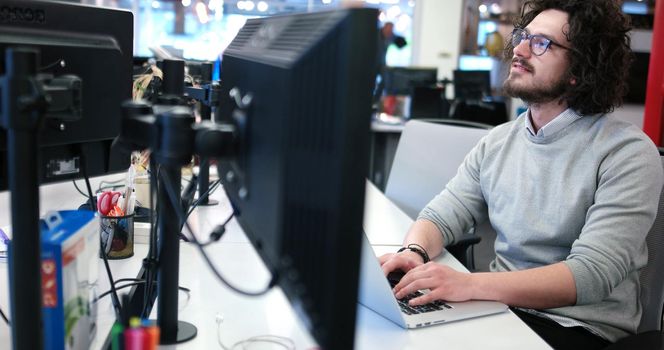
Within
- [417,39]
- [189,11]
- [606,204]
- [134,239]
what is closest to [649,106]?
[606,204]

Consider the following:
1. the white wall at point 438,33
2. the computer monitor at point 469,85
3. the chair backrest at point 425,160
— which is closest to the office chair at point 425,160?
the chair backrest at point 425,160

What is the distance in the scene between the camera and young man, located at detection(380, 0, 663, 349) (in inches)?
54.3

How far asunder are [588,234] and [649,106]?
84.7 inches

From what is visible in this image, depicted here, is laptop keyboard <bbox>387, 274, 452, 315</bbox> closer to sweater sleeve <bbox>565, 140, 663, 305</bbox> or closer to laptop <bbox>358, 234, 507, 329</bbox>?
laptop <bbox>358, 234, 507, 329</bbox>

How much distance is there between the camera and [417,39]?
866 centimetres

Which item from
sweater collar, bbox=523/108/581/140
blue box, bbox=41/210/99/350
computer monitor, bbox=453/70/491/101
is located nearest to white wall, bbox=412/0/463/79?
computer monitor, bbox=453/70/491/101

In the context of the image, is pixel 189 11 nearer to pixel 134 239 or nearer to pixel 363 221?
pixel 134 239

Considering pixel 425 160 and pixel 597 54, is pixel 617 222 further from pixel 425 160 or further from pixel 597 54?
pixel 425 160

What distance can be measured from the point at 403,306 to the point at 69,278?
24.9 inches

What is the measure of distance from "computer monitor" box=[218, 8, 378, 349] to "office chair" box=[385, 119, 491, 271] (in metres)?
1.64

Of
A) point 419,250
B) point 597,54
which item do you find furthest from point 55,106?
point 597,54

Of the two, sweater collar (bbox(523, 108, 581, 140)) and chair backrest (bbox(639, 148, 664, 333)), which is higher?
sweater collar (bbox(523, 108, 581, 140))

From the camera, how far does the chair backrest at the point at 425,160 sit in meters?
2.30

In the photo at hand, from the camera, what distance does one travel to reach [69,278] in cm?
84
